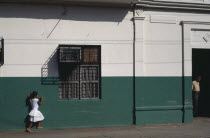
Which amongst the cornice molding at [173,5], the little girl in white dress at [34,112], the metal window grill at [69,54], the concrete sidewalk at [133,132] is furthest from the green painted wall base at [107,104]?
the cornice molding at [173,5]

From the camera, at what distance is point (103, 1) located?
11.1m

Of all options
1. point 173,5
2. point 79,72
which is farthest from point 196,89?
point 79,72

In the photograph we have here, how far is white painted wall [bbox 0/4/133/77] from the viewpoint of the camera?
10578mm

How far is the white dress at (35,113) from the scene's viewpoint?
34.4 ft

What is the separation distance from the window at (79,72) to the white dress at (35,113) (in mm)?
947

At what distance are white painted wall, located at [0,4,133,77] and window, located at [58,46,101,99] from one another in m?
0.25

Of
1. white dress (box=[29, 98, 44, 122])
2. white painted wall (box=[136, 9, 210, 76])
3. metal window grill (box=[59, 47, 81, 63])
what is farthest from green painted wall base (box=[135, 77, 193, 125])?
white dress (box=[29, 98, 44, 122])

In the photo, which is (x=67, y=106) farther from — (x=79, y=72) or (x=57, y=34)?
(x=57, y=34)

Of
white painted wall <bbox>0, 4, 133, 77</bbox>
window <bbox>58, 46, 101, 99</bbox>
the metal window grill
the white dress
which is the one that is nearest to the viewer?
the white dress

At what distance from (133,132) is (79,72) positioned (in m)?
2.78

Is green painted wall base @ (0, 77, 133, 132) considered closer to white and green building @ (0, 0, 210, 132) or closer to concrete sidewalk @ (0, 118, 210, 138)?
white and green building @ (0, 0, 210, 132)

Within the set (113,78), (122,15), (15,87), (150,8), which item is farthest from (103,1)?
(15,87)

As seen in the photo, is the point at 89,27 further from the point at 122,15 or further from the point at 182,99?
the point at 182,99

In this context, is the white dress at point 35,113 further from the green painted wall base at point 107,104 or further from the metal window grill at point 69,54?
the metal window grill at point 69,54
